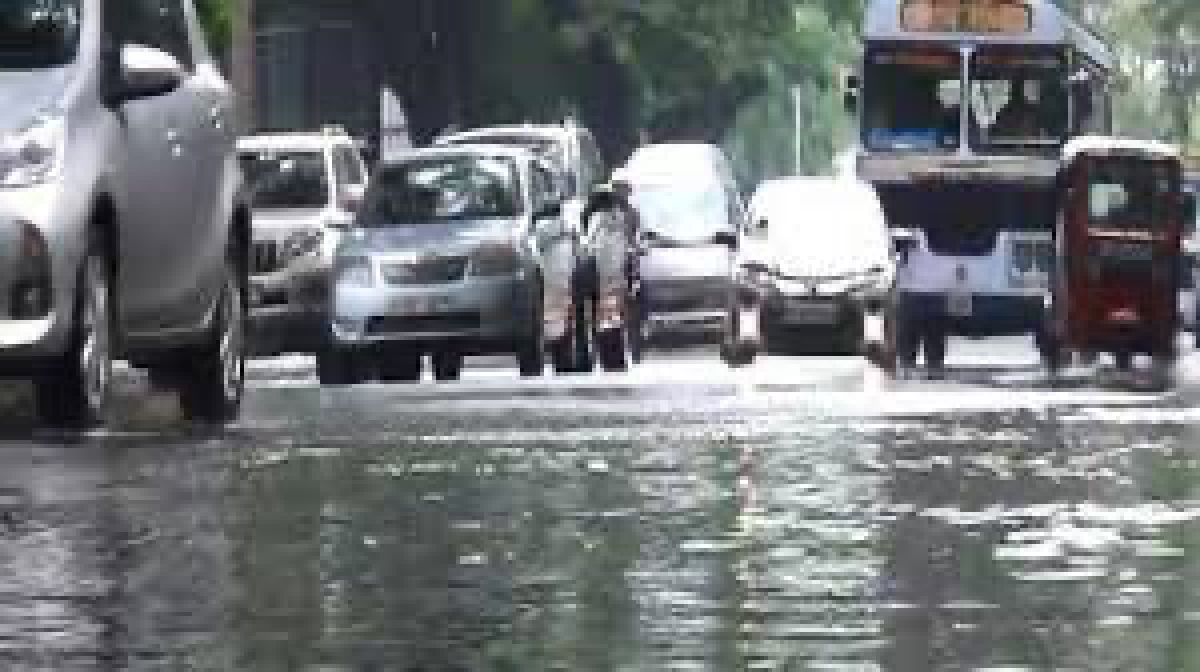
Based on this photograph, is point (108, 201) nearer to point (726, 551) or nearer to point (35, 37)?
point (35, 37)

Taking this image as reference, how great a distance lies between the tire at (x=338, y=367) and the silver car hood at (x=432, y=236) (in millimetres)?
769

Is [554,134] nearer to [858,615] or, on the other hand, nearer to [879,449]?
[879,449]

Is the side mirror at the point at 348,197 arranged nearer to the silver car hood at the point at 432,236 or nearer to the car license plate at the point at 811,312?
the silver car hood at the point at 432,236

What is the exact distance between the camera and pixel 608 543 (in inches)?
473

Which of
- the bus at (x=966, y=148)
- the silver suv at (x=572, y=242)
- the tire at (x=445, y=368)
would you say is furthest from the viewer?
the bus at (x=966, y=148)

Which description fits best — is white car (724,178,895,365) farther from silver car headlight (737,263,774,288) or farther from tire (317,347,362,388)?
tire (317,347,362,388)

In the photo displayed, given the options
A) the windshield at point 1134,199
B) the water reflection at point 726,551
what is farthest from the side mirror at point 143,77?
the windshield at point 1134,199

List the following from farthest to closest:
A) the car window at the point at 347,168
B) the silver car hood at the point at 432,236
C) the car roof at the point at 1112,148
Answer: the car roof at the point at 1112,148 → the car window at the point at 347,168 → the silver car hood at the point at 432,236

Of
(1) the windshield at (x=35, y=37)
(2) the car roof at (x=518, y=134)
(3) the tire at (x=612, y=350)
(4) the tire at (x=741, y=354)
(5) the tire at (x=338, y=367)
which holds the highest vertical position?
(1) the windshield at (x=35, y=37)

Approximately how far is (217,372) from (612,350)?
14.6 m

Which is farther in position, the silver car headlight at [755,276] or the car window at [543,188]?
the silver car headlight at [755,276]

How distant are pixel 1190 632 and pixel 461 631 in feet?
5.54

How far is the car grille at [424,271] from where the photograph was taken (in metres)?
29.4

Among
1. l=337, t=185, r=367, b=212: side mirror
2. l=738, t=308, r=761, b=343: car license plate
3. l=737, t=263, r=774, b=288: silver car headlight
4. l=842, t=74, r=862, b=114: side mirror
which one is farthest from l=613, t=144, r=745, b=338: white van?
l=337, t=185, r=367, b=212: side mirror
